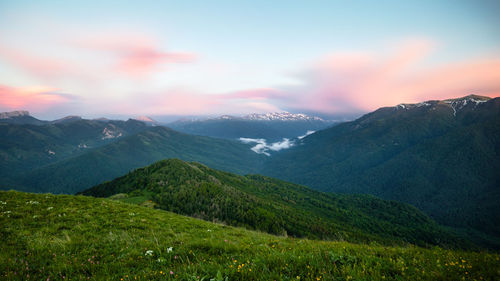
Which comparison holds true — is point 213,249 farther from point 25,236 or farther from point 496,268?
point 25,236

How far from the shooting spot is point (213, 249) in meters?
7.98

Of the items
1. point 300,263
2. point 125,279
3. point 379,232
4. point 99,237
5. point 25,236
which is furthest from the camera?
point 379,232

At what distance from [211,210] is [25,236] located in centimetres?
5053

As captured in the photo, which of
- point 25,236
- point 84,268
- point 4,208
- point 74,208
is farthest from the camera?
point 74,208

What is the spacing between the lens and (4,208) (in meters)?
13.9

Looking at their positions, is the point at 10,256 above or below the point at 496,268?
below

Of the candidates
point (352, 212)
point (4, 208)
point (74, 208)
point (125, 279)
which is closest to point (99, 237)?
point (125, 279)

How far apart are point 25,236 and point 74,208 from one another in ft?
24.2

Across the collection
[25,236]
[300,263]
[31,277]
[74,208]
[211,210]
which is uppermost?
[300,263]

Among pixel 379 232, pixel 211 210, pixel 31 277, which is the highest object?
pixel 31 277

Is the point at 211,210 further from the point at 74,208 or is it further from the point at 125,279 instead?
the point at 125,279

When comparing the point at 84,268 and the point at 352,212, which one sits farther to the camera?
the point at 352,212

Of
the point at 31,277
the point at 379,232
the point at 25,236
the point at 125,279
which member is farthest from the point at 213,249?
the point at 379,232

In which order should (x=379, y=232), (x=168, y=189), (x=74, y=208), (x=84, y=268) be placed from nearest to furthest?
(x=84, y=268), (x=74, y=208), (x=168, y=189), (x=379, y=232)
